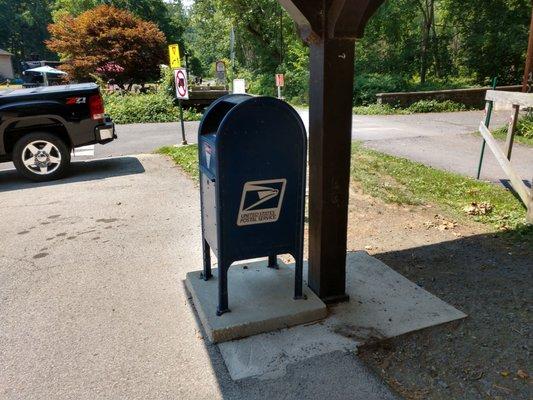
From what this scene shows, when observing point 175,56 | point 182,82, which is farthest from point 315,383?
point 175,56

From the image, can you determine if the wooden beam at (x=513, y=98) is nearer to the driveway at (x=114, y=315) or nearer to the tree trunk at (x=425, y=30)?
the driveway at (x=114, y=315)

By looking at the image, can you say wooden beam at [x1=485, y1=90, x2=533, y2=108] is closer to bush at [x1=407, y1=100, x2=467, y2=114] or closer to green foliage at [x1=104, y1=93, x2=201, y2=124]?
bush at [x1=407, y1=100, x2=467, y2=114]

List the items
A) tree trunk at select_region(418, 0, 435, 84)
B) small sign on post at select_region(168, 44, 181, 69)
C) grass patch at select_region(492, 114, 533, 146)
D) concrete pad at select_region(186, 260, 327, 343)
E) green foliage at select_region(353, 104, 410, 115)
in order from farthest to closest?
tree trunk at select_region(418, 0, 435, 84), green foliage at select_region(353, 104, 410, 115), grass patch at select_region(492, 114, 533, 146), small sign on post at select_region(168, 44, 181, 69), concrete pad at select_region(186, 260, 327, 343)

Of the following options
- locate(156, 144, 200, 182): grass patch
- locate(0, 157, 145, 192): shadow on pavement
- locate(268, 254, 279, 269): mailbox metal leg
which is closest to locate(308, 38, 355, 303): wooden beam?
locate(268, 254, 279, 269): mailbox metal leg

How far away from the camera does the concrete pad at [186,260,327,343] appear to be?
121 inches

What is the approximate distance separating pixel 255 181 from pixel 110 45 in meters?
22.1

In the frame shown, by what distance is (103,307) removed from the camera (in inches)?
142

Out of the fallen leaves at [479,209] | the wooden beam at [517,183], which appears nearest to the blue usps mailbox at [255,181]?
the wooden beam at [517,183]

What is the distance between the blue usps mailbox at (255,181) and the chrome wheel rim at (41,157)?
5.58m

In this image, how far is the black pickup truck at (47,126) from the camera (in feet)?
24.7

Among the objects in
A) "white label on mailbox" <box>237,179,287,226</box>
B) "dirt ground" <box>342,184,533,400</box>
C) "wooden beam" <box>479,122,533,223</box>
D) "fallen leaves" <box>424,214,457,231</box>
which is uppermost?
"white label on mailbox" <box>237,179,287,226</box>

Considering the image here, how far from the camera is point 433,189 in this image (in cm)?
677

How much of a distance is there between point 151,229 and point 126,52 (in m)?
18.9

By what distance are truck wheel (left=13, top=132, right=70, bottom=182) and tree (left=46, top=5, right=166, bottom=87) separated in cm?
1565
